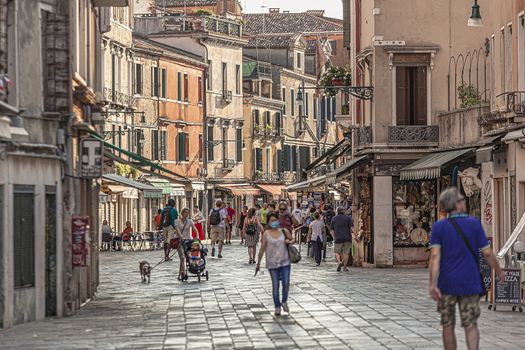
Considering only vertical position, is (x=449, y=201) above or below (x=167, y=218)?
above

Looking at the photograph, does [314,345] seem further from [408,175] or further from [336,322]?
[408,175]

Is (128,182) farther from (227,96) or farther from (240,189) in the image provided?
(240,189)

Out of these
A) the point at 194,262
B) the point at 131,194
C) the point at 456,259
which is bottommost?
the point at 194,262

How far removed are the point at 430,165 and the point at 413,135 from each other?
17.1 feet

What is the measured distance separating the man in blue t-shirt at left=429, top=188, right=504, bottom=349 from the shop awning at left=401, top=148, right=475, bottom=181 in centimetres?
2252

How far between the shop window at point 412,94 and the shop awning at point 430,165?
186 cm

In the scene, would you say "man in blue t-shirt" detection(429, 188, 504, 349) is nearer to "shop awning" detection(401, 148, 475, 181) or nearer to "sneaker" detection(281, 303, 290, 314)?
"sneaker" detection(281, 303, 290, 314)

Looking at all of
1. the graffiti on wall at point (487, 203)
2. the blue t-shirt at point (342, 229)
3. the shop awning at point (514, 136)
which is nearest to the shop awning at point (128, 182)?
the blue t-shirt at point (342, 229)

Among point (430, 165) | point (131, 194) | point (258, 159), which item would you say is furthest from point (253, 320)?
point (258, 159)

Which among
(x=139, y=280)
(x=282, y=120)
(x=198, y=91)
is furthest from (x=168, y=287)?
(x=282, y=120)

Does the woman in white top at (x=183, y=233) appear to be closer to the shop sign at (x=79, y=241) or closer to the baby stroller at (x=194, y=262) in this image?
the baby stroller at (x=194, y=262)

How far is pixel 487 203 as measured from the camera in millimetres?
35594

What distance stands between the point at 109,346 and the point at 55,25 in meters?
7.40

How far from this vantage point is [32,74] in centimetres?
2506
